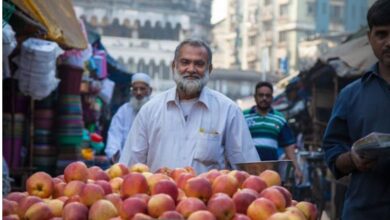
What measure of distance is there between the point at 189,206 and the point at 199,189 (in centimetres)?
26

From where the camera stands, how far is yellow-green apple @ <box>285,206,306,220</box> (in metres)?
3.27

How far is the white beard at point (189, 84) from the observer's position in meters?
4.82

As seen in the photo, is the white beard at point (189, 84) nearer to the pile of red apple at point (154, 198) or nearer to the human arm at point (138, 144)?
the human arm at point (138, 144)

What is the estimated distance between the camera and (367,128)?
3.56m

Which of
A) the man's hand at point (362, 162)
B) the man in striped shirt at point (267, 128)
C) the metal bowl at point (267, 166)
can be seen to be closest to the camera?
the man's hand at point (362, 162)

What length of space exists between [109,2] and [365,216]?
5483cm

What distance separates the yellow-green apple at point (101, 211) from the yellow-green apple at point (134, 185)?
23 centimetres

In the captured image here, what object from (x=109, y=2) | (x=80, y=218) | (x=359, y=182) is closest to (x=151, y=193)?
(x=80, y=218)

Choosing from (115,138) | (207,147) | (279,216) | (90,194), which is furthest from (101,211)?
(115,138)

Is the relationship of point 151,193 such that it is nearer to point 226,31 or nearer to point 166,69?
point 166,69

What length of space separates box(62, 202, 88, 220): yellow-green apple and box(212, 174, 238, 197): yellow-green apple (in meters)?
0.61

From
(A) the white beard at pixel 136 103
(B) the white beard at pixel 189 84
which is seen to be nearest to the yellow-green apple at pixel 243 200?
(B) the white beard at pixel 189 84

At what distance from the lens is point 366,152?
11.0 ft

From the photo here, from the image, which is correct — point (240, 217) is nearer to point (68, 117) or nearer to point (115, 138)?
point (115, 138)
